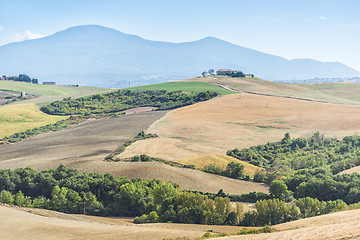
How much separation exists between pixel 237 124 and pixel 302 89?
7616cm

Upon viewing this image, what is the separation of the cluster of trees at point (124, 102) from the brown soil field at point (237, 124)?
1194 centimetres

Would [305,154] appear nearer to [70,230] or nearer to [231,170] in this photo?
[231,170]

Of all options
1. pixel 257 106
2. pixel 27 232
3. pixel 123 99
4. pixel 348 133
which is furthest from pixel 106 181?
pixel 123 99

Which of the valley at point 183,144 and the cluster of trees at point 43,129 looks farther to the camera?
the cluster of trees at point 43,129

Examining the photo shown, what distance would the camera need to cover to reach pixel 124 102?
168 meters

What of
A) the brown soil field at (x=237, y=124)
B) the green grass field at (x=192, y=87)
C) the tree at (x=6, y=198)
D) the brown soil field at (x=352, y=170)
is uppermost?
the green grass field at (x=192, y=87)

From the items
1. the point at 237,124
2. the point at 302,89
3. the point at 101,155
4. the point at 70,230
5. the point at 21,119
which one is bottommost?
the point at 101,155

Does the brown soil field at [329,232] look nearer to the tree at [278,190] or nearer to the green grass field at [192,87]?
the tree at [278,190]

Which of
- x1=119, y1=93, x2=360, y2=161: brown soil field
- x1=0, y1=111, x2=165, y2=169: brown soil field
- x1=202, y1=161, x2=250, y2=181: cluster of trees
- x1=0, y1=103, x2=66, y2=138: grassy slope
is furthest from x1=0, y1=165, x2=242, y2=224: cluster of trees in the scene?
x1=0, y1=103, x2=66, y2=138: grassy slope

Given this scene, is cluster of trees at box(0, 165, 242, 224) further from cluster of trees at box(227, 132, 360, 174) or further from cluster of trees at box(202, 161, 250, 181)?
cluster of trees at box(227, 132, 360, 174)

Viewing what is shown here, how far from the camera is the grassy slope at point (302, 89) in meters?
160

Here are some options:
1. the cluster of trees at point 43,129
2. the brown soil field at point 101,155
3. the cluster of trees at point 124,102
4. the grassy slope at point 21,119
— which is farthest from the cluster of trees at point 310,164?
the grassy slope at point 21,119

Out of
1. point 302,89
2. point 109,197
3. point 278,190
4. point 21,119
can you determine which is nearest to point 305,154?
point 278,190

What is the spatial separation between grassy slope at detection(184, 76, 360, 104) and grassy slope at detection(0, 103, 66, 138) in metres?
73.5
